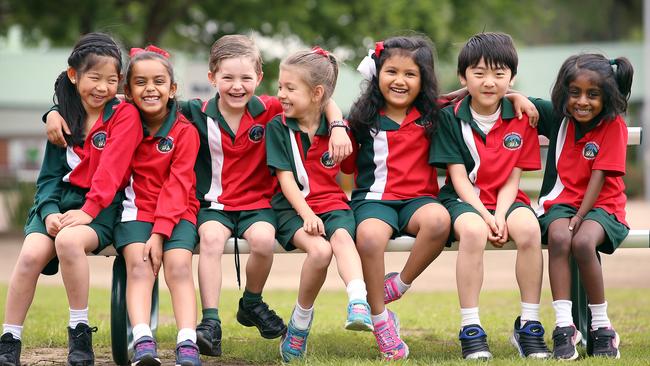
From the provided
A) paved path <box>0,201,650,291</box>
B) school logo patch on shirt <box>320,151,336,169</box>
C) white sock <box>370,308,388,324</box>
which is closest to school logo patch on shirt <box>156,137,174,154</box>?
school logo patch on shirt <box>320,151,336,169</box>

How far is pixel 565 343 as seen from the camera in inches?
179

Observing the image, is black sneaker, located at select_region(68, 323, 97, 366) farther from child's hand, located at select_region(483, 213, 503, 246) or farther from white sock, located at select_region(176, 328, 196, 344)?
child's hand, located at select_region(483, 213, 503, 246)

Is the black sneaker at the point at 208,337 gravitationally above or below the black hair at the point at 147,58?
below

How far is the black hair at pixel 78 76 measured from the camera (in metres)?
4.79

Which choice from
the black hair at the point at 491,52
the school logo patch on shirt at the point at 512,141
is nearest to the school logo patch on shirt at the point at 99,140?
the black hair at the point at 491,52

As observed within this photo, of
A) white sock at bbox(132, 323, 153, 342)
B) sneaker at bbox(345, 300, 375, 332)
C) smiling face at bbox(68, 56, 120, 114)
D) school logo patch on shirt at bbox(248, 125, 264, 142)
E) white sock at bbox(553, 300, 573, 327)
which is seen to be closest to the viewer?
sneaker at bbox(345, 300, 375, 332)

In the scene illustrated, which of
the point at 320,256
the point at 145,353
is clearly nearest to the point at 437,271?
the point at 320,256

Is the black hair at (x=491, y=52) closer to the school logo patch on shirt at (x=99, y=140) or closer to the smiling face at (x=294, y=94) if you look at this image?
the smiling face at (x=294, y=94)

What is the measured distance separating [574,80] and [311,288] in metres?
1.59

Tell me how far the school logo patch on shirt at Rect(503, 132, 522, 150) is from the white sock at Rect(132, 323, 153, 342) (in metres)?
1.92

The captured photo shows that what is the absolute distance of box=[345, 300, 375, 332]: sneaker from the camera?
13.9ft

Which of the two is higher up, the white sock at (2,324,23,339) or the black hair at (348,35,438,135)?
the black hair at (348,35,438,135)

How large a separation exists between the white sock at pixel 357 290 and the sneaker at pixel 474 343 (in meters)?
0.51

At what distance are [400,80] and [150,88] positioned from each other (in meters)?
1.19
